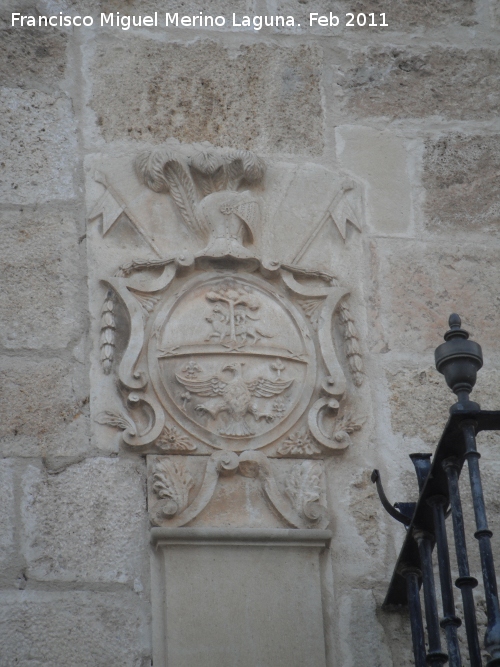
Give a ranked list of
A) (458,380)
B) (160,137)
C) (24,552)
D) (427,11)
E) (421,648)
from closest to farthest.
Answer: (458,380) → (421,648) → (24,552) → (160,137) → (427,11)

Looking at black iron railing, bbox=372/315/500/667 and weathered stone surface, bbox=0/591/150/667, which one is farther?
weathered stone surface, bbox=0/591/150/667

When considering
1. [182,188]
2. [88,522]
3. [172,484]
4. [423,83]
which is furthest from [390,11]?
[88,522]

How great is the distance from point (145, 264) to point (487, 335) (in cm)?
94

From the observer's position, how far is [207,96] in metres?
3.91

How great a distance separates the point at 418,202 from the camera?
3.87 m

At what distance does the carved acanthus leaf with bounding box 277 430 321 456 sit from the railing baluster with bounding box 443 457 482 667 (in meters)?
0.58

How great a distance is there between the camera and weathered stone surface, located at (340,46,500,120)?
400cm

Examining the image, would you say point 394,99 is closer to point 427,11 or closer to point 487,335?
point 427,11

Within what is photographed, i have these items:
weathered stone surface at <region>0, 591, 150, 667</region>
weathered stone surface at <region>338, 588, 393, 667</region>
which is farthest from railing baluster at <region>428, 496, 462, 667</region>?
weathered stone surface at <region>0, 591, 150, 667</region>

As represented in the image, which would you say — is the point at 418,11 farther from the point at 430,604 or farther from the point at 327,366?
the point at 430,604

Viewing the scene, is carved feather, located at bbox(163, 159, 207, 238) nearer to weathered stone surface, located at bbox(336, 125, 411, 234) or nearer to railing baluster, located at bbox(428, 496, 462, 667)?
weathered stone surface, located at bbox(336, 125, 411, 234)

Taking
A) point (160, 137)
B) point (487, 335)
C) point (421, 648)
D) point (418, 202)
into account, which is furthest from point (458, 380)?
point (160, 137)

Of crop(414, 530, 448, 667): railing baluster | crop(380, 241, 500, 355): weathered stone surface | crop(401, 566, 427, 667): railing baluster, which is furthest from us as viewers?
crop(380, 241, 500, 355): weathered stone surface

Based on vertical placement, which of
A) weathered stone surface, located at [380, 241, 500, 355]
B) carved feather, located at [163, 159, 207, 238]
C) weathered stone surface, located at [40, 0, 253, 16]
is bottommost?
weathered stone surface, located at [380, 241, 500, 355]
